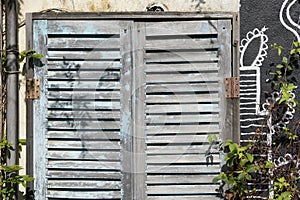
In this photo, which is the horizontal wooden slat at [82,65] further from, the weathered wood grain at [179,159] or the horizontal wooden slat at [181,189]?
the horizontal wooden slat at [181,189]

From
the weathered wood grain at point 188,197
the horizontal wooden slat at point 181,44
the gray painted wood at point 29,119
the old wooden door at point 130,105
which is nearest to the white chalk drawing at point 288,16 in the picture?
the old wooden door at point 130,105

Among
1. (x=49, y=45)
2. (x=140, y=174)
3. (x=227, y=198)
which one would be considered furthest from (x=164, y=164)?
(x=49, y=45)

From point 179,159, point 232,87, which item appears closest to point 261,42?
point 232,87

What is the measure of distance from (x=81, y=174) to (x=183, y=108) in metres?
0.87

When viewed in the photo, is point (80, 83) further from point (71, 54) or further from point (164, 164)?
point (164, 164)

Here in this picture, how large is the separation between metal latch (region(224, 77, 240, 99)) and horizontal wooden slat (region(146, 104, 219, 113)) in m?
0.13

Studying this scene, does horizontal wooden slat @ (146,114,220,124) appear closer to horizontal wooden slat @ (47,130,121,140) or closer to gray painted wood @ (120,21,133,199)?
gray painted wood @ (120,21,133,199)

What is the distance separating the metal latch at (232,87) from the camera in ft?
13.1

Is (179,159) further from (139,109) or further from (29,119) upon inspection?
(29,119)

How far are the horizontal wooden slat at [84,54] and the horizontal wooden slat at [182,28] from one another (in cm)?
29

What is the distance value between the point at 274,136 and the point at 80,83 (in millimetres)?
1548

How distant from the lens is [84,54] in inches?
158

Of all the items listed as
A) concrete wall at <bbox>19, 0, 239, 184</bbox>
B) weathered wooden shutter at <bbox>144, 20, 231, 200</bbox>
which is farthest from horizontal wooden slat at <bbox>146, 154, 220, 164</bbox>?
concrete wall at <bbox>19, 0, 239, 184</bbox>

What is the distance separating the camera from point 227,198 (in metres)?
3.99
